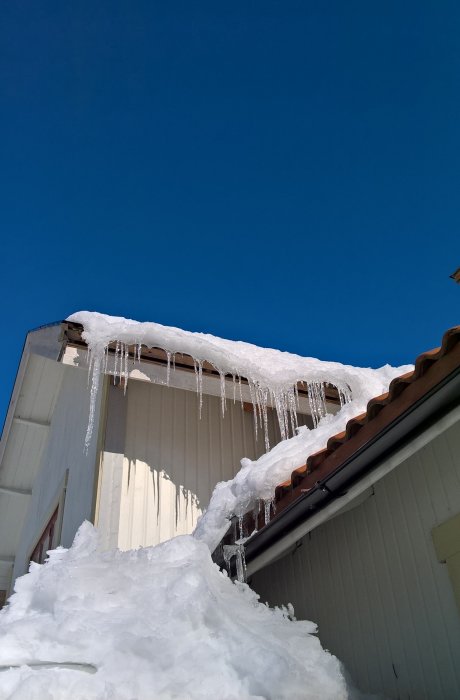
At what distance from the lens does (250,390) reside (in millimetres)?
4949

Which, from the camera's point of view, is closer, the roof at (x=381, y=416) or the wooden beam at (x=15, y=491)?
the roof at (x=381, y=416)

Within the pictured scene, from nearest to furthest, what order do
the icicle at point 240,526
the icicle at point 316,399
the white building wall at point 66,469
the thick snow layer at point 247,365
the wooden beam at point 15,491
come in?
the icicle at point 240,526
the thick snow layer at point 247,365
the icicle at point 316,399
the white building wall at point 66,469
the wooden beam at point 15,491

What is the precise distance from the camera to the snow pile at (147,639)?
2.09 metres

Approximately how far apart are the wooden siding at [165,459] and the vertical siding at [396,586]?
4.84ft

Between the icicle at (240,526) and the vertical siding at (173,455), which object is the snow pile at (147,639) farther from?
the vertical siding at (173,455)

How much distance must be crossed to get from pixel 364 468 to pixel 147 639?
128cm

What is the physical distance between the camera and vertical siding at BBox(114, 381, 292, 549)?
4.69m

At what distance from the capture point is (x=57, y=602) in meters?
2.47

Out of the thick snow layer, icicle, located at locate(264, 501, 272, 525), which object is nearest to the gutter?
icicle, located at locate(264, 501, 272, 525)

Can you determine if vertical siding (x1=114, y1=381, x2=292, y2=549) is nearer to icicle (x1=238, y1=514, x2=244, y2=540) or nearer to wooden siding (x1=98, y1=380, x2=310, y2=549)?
wooden siding (x1=98, y1=380, x2=310, y2=549)

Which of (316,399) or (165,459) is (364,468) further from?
(165,459)

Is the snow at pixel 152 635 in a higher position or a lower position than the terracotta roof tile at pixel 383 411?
lower

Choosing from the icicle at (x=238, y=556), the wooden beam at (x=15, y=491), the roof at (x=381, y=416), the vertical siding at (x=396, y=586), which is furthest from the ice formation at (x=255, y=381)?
the wooden beam at (x=15, y=491)

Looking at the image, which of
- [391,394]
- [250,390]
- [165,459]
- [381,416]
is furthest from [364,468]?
[165,459]
